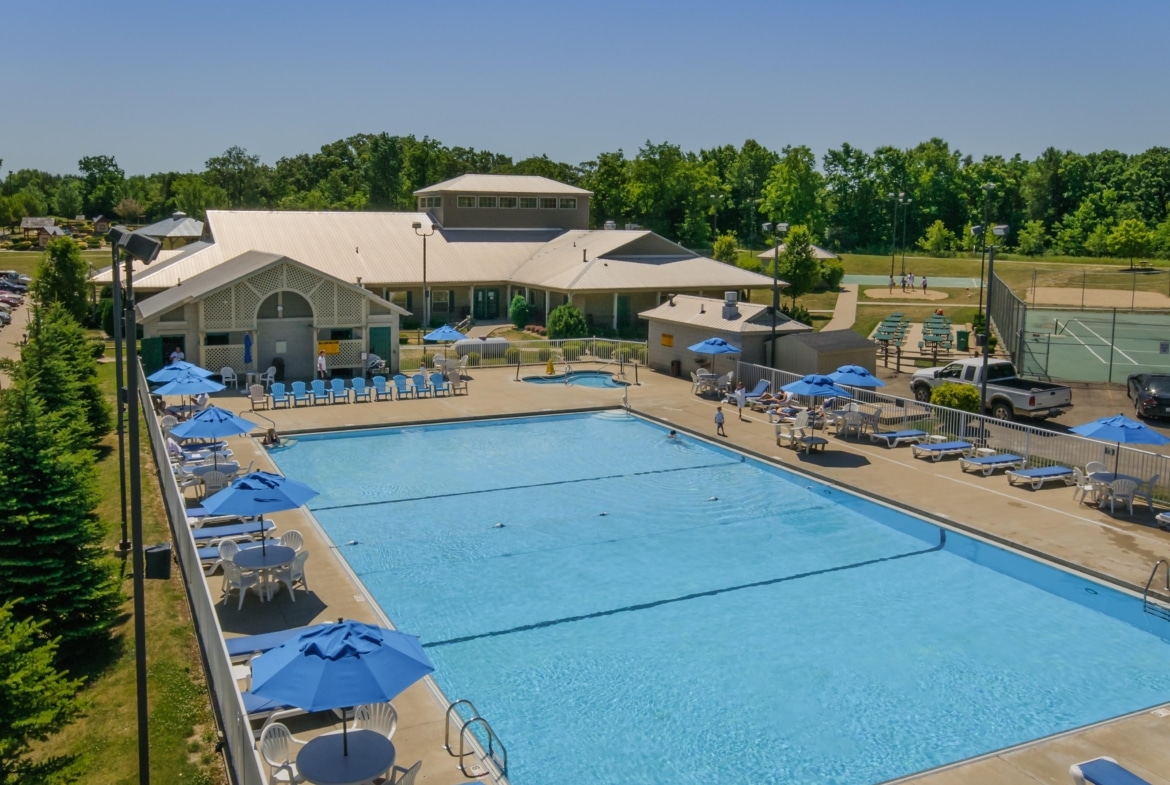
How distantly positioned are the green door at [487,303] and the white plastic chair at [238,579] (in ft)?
124

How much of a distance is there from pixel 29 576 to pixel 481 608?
6703 mm

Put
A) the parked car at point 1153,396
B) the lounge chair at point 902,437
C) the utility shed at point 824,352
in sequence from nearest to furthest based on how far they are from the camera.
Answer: the lounge chair at point 902,437
the parked car at point 1153,396
the utility shed at point 824,352

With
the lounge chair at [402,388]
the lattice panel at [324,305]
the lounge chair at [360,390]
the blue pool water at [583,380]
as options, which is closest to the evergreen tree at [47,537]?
the lounge chair at [360,390]

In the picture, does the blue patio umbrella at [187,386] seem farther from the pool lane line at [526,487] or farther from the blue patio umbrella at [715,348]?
the blue patio umbrella at [715,348]

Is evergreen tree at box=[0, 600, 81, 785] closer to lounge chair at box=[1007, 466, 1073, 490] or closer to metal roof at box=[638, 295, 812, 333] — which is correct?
lounge chair at box=[1007, 466, 1073, 490]

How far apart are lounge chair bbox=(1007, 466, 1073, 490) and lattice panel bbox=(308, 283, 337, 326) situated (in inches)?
Answer: 926

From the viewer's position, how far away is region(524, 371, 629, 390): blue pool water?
36.4 meters

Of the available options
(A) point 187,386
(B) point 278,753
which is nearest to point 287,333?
(A) point 187,386

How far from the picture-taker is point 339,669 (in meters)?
9.55

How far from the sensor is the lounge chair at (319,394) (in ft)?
104

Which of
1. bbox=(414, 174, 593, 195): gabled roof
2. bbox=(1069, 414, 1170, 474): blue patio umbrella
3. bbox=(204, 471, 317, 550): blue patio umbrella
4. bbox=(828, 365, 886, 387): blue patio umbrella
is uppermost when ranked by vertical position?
bbox=(414, 174, 593, 195): gabled roof

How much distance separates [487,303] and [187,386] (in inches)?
1064

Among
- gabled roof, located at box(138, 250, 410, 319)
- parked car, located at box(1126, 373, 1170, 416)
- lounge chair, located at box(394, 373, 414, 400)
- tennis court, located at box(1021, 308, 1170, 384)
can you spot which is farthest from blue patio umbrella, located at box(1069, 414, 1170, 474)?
gabled roof, located at box(138, 250, 410, 319)

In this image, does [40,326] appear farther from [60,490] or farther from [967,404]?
[967,404]
